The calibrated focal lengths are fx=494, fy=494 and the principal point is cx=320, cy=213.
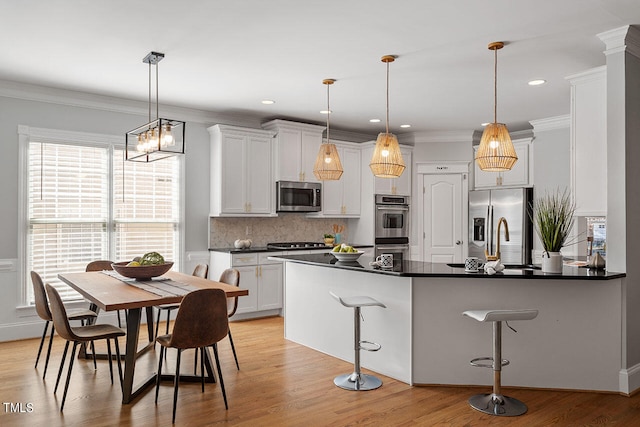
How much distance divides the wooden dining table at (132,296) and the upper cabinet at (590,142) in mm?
2839

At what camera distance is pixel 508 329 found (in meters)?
3.70

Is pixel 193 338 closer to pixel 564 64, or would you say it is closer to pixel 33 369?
pixel 33 369

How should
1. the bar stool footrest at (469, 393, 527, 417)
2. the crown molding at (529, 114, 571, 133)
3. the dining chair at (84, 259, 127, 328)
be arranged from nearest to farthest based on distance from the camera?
the bar stool footrest at (469, 393, 527, 417) < the dining chair at (84, 259, 127, 328) < the crown molding at (529, 114, 571, 133)

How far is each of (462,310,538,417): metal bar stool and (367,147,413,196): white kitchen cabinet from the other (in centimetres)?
409

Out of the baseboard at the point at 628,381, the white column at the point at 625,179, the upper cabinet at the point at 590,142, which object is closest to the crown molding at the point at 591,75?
the upper cabinet at the point at 590,142

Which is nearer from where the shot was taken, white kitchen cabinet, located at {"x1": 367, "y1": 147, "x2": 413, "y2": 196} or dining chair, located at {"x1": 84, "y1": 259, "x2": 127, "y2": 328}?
dining chair, located at {"x1": 84, "y1": 259, "x2": 127, "y2": 328}

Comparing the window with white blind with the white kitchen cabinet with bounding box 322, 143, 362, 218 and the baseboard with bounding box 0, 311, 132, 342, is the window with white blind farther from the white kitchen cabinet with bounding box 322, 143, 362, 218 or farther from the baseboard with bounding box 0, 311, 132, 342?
the white kitchen cabinet with bounding box 322, 143, 362, 218

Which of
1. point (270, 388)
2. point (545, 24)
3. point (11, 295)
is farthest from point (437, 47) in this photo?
point (11, 295)

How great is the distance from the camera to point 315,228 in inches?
291

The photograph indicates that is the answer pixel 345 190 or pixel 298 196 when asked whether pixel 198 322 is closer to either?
pixel 298 196

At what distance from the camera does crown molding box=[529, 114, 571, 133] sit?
6.38m

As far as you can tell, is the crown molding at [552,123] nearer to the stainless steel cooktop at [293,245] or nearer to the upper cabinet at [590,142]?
the upper cabinet at [590,142]

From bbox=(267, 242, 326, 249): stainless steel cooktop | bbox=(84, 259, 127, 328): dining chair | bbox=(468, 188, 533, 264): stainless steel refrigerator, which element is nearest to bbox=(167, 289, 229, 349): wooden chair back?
bbox=(84, 259, 127, 328): dining chair

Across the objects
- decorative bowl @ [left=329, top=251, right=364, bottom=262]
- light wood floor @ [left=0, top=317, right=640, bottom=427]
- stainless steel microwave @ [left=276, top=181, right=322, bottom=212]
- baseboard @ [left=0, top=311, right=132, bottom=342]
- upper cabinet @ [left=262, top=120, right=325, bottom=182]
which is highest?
upper cabinet @ [left=262, top=120, right=325, bottom=182]
